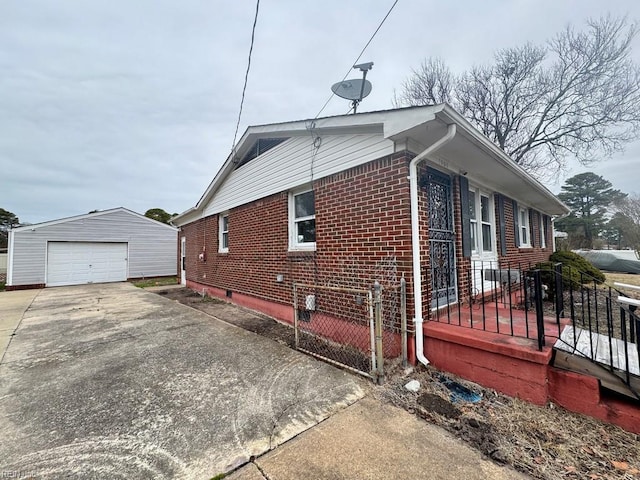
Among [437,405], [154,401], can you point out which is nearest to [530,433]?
[437,405]

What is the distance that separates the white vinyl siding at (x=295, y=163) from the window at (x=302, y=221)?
267mm

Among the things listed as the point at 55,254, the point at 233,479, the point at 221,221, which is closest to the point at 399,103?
the point at 221,221

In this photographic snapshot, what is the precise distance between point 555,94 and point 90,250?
2498cm

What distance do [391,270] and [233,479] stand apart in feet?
8.56

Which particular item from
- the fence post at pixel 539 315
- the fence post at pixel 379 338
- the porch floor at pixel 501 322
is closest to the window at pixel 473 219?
the porch floor at pixel 501 322

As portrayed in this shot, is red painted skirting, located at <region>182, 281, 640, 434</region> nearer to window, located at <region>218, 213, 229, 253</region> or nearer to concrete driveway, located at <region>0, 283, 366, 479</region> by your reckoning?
concrete driveway, located at <region>0, 283, 366, 479</region>

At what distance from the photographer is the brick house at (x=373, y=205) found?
11.1 ft

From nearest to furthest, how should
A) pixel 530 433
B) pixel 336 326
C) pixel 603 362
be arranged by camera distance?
1. pixel 530 433
2. pixel 603 362
3. pixel 336 326

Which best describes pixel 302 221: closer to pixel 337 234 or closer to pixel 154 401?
pixel 337 234

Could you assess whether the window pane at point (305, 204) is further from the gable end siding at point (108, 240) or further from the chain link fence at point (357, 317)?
the gable end siding at point (108, 240)

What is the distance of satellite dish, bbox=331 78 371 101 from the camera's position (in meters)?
4.96

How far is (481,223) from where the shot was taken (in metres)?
5.41

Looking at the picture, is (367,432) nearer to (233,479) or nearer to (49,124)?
(233,479)

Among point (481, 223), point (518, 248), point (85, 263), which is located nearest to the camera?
point (481, 223)
